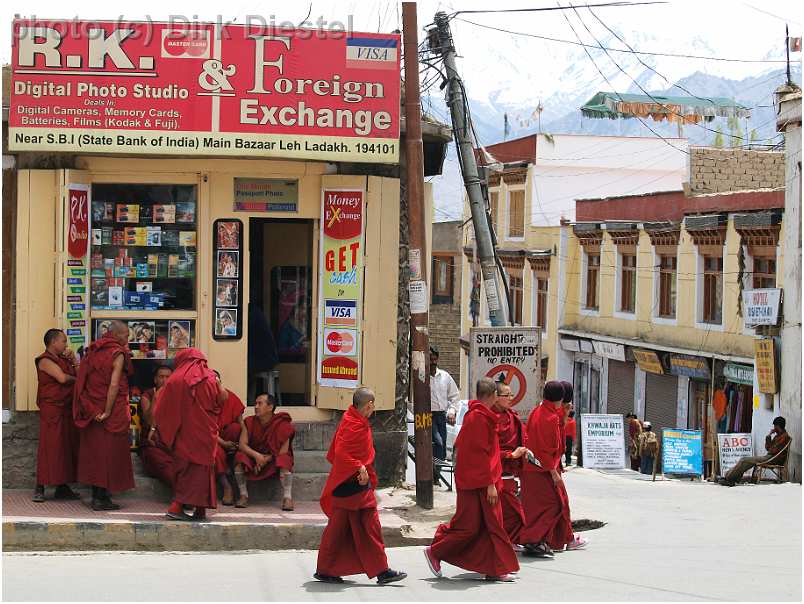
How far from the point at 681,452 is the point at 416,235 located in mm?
12851

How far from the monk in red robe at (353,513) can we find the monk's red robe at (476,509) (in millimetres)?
493

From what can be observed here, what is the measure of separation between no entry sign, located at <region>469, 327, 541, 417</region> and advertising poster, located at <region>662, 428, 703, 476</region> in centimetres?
1144

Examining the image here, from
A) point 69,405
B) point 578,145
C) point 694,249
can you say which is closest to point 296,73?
point 69,405

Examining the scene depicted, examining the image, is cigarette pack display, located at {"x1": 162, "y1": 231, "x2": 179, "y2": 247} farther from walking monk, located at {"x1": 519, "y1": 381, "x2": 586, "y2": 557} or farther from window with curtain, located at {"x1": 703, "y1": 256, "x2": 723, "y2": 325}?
window with curtain, located at {"x1": 703, "y1": 256, "x2": 723, "y2": 325}

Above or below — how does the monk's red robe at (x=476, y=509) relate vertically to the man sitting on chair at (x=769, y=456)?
above

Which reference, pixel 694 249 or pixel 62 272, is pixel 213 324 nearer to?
pixel 62 272

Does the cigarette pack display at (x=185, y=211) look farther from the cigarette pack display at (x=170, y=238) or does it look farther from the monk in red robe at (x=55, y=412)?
the monk in red robe at (x=55, y=412)

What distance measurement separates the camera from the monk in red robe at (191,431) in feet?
32.0

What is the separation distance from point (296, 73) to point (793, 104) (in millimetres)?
12867

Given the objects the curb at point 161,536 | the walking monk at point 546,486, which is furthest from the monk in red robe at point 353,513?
the walking monk at point 546,486

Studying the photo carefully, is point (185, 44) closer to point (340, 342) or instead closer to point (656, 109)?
point (340, 342)

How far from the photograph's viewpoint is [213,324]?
440 inches

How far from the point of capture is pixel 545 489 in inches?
380

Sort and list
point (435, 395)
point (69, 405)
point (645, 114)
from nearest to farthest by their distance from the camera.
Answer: point (69, 405) < point (435, 395) < point (645, 114)
